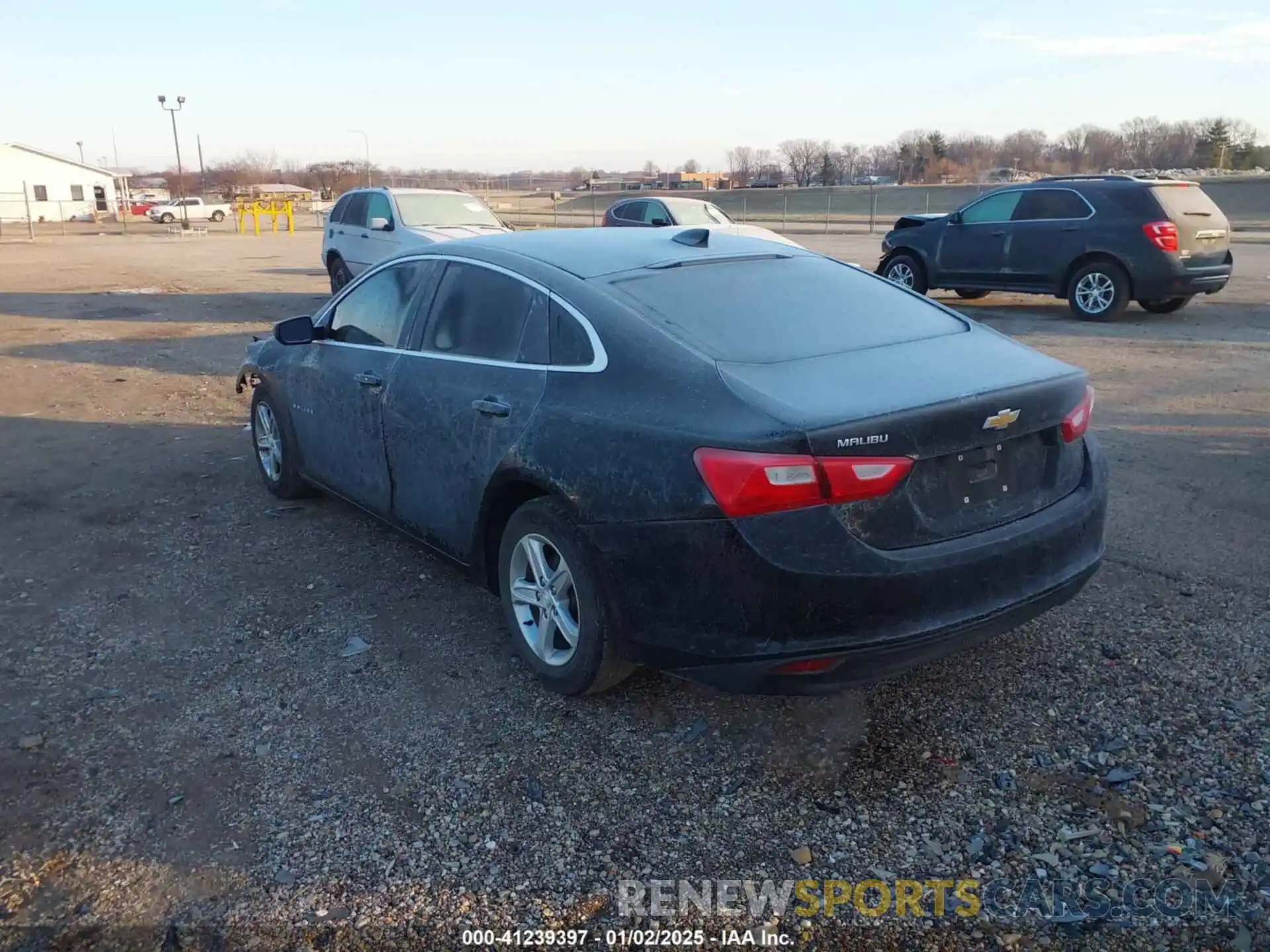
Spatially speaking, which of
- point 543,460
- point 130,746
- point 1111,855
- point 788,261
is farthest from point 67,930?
point 788,261

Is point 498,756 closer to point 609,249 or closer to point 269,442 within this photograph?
point 609,249

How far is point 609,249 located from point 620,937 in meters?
2.75

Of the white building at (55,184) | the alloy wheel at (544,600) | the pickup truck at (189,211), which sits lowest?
the alloy wheel at (544,600)

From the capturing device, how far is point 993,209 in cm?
1435

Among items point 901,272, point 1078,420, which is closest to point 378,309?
point 1078,420

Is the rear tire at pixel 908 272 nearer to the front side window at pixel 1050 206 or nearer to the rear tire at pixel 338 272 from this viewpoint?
the front side window at pixel 1050 206

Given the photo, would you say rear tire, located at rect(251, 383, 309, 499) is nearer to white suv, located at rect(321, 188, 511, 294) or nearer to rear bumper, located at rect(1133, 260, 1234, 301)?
white suv, located at rect(321, 188, 511, 294)

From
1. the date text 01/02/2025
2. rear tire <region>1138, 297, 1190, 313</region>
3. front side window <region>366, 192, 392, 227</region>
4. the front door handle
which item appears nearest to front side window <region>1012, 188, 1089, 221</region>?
rear tire <region>1138, 297, 1190, 313</region>

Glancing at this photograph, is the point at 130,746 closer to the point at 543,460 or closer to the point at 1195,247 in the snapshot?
the point at 543,460

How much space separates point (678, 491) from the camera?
10.3ft

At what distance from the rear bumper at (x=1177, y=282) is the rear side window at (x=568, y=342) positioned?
11268 millimetres

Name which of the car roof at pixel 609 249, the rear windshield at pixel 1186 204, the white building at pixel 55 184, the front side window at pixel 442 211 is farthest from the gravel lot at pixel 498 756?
the white building at pixel 55 184

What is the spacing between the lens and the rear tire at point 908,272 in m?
15.1

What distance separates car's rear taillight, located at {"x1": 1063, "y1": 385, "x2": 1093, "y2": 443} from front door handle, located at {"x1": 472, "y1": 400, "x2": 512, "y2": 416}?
1.98 metres
